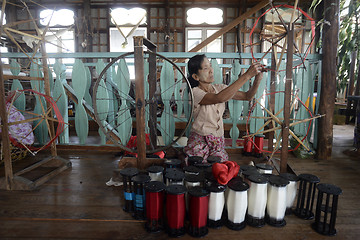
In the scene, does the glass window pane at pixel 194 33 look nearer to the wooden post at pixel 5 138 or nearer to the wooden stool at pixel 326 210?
the wooden post at pixel 5 138

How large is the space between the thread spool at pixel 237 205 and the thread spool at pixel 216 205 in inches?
1.5

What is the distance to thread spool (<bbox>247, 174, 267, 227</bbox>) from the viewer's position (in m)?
1.15

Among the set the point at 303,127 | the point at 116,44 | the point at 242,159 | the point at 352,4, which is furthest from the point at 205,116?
the point at 116,44

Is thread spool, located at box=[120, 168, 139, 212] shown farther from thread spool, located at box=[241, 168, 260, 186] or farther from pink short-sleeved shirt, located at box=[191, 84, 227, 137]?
pink short-sleeved shirt, located at box=[191, 84, 227, 137]

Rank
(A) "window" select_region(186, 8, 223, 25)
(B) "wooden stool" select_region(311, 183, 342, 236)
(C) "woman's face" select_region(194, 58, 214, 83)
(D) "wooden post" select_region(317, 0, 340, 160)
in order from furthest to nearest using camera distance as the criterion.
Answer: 1. (A) "window" select_region(186, 8, 223, 25)
2. (D) "wooden post" select_region(317, 0, 340, 160)
3. (C) "woman's face" select_region(194, 58, 214, 83)
4. (B) "wooden stool" select_region(311, 183, 342, 236)

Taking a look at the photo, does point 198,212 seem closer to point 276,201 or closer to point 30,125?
point 276,201

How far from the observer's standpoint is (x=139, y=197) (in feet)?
4.03

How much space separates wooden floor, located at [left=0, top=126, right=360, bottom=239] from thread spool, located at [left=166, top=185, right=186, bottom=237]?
41 millimetres

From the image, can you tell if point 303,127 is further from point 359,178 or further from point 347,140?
point 347,140

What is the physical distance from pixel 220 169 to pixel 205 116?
0.73 m

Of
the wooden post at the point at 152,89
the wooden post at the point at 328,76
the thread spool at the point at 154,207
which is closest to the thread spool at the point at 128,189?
the thread spool at the point at 154,207

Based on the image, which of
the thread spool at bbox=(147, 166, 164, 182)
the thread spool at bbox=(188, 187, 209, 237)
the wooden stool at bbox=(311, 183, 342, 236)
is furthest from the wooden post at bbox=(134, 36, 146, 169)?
the wooden stool at bbox=(311, 183, 342, 236)

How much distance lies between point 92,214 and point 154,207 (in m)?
0.40

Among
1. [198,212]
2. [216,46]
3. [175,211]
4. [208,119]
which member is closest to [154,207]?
[175,211]
